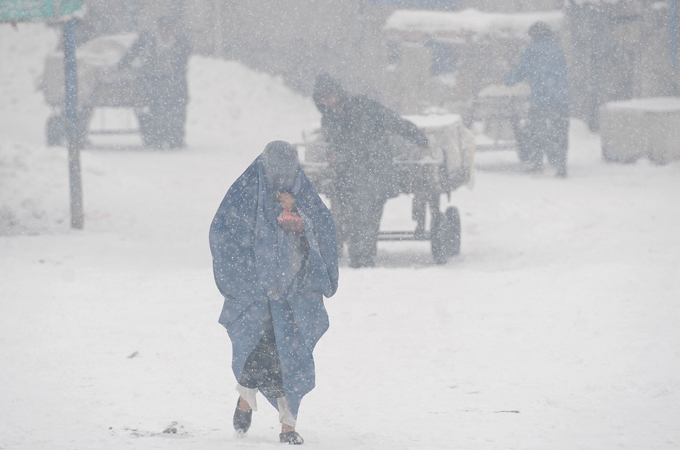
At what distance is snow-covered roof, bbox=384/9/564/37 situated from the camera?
19859 millimetres

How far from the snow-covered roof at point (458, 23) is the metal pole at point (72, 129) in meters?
10.4

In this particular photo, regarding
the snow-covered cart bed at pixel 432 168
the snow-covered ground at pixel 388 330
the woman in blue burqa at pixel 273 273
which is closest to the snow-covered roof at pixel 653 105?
the snow-covered ground at pixel 388 330

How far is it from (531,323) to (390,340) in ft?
3.42

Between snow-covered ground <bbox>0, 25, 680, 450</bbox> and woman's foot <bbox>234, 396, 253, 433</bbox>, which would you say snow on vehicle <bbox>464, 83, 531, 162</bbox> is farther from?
woman's foot <bbox>234, 396, 253, 433</bbox>

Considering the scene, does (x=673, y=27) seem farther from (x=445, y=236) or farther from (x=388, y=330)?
(x=388, y=330)

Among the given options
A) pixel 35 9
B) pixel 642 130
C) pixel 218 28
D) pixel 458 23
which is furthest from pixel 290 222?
pixel 218 28

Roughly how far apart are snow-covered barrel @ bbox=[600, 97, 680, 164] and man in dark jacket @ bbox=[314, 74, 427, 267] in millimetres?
7760

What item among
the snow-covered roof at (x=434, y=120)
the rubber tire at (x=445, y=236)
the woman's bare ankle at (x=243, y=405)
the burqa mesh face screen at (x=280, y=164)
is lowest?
the rubber tire at (x=445, y=236)

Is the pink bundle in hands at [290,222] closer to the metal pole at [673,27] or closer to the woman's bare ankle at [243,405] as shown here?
the woman's bare ankle at [243,405]

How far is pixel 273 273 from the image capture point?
13.9 ft

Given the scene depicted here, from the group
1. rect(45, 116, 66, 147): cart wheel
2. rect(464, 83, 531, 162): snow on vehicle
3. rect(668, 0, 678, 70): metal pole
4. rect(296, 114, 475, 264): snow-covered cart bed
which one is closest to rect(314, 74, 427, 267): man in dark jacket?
rect(296, 114, 475, 264): snow-covered cart bed

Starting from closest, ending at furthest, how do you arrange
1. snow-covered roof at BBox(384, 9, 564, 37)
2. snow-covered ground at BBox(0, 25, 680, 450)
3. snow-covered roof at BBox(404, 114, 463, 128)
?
snow-covered ground at BBox(0, 25, 680, 450), snow-covered roof at BBox(404, 114, 463, 128), snow-covered roof at BBox(384, 9, 564, 37)

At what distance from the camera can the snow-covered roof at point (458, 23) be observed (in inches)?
782

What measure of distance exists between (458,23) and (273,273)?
16.7 m
